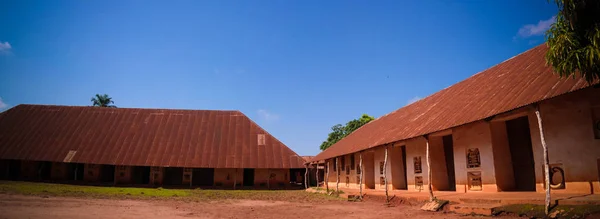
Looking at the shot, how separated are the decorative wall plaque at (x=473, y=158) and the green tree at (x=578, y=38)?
6.32 m

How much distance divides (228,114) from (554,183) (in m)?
Answer: 29.3

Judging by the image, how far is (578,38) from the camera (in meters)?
7.32

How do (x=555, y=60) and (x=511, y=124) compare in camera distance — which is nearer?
(x=555, y=60)

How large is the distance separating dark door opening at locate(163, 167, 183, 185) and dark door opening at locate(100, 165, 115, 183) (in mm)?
4461

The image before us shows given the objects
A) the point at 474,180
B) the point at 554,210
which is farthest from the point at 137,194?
the point at 554,210

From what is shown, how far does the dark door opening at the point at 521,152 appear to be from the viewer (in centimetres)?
1266

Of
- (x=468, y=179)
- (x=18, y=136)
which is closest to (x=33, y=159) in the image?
(x=18, y=136)

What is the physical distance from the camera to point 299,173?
120 ft

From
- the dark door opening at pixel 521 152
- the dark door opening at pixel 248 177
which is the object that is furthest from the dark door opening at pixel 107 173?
the dark door opening at pixel 521 152

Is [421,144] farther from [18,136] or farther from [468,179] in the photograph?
[18,136]

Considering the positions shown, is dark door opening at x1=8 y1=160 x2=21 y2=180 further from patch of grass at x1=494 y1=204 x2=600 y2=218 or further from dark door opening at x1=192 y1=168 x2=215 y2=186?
patch of grass at x1=494 y1=204 x2=600 y2=218

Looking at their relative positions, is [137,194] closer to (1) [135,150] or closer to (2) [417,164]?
(1) [135,150]

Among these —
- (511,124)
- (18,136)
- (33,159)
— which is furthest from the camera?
(18,136)

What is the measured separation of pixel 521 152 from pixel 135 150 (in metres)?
26.9
